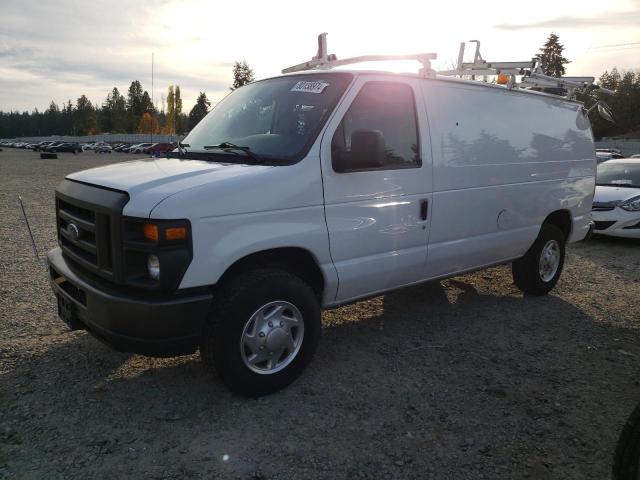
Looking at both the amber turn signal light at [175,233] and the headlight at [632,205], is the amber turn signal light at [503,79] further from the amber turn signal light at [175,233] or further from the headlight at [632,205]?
the headlight at [632,205]

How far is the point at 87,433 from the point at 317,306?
5.39 feet

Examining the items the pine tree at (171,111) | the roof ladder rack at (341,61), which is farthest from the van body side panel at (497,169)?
the pine tree at (171,111)

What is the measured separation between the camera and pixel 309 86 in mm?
4051

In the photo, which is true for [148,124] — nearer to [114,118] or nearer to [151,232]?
[114,118]

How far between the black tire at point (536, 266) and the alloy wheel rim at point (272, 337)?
10.8ft

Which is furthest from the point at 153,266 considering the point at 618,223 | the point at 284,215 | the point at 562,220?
the point at 618,223

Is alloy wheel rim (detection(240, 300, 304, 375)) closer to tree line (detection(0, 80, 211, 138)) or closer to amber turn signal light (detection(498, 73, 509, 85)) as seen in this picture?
amber turn signal light (detection(498, 73, 509, 85))

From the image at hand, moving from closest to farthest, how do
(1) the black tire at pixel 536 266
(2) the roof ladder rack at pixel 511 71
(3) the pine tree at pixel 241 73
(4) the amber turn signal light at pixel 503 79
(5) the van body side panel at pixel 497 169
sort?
1. (5) the van body side panel at pixel 497 169
2. (4) the amber turn signal light at pixel 503 79
3. (2) the roof ladder rack at pixel 511 71
4. (1) the black tire at pixel 536 266
5. (3) the pine tree at pixel 241 73

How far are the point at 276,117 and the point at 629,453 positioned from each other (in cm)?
303

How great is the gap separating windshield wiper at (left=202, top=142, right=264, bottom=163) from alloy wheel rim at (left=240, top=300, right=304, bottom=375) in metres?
0.99

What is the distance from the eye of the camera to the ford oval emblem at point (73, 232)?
3.52 meters

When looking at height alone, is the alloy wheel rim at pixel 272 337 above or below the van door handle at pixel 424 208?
below

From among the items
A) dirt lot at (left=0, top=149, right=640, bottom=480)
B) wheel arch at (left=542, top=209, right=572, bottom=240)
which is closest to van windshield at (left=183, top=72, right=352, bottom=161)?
dirt lot at (left=0, top=149, right=640, bottom=480)

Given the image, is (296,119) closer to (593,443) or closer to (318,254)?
(318,254)
